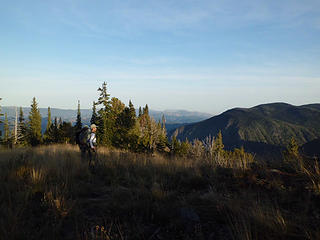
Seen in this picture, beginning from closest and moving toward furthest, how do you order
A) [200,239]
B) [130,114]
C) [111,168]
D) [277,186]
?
[200,239] → [277,186] → [111,168] → [130,114]

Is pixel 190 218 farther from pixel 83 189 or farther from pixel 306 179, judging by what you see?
pixel 306 179

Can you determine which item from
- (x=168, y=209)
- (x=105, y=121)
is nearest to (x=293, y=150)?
(x=168, y=209)

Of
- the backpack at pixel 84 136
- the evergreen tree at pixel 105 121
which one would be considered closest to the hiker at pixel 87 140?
the backpack at pixel 84 136

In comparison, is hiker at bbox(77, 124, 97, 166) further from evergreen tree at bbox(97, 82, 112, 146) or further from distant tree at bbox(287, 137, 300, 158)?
evergreen tree at bbox(97, 82, 112, 146)

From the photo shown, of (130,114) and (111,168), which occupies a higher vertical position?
(130,114)

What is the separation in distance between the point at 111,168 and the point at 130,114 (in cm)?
2667

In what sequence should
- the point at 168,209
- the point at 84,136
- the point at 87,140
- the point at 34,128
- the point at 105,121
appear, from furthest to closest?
the point at 34,128 < the point at 105,121 < the point at 84,136 < the point at 87,140 < the point at 168,209

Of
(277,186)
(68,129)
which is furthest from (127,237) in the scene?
(68,129)

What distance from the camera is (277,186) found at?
3879 millimetres

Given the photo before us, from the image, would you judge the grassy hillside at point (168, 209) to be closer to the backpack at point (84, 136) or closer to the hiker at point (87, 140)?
the hiker at point (87, 140)

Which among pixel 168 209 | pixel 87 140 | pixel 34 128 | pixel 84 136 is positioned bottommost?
pixel 34 128

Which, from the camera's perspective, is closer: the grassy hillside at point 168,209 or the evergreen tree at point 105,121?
the grassy hillside at point 168,209

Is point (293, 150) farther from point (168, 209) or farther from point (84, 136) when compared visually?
point (168, 209)

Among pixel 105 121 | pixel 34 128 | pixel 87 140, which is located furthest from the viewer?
pixel 34 128
